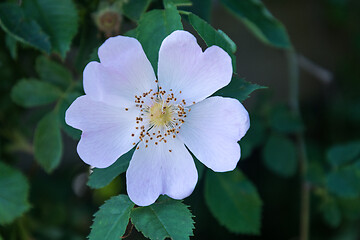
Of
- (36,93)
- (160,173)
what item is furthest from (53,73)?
(160,173)

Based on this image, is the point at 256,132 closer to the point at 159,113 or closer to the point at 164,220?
the point at 159,113

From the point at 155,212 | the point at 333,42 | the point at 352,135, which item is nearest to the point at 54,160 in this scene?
the point at 155,212

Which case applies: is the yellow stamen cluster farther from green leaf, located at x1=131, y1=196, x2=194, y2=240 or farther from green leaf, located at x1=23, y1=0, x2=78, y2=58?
green leaf, located at x1=23, y1=0, x2=78, y2=58

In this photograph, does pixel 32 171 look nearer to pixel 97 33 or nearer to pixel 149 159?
pixel 97 33

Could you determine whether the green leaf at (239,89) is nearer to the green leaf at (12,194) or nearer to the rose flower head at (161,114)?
the rose flower head at (161,114)

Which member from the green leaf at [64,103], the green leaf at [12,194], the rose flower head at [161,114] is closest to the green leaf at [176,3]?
the rose flower head at [161,114]

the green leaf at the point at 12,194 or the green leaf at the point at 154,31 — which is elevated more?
the green leaf at the point at 154,31

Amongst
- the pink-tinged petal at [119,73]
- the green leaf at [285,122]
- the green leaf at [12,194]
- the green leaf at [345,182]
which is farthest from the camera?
the green leaf at [285,122]
